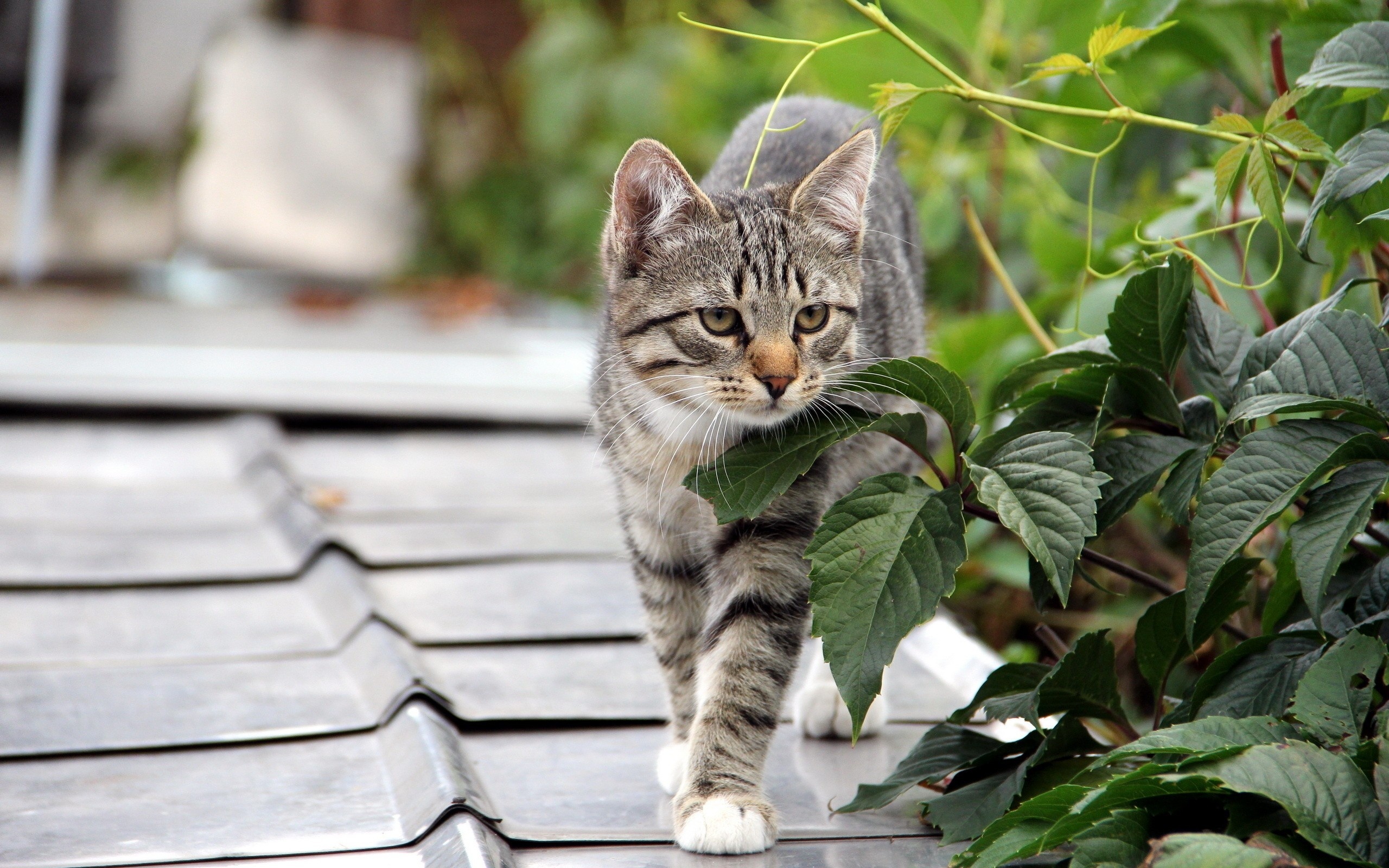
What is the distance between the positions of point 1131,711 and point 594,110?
6672mm

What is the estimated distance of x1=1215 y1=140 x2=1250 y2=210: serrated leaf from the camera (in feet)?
4.93

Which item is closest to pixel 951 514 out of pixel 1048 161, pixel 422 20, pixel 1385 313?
pixel 1385 313

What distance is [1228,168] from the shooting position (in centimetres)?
151

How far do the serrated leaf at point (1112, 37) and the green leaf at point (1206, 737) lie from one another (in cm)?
83

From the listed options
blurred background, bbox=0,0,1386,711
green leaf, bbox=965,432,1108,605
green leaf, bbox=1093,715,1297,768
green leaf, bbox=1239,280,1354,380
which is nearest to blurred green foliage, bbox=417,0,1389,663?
blurred background, bbox=0,0,1386,711

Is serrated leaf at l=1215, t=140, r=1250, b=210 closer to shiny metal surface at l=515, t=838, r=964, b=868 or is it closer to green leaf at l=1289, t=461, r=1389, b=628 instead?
green leaf at l=1289, t=461, r=1389, b=628

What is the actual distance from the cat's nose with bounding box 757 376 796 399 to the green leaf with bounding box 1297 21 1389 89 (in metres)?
0.79

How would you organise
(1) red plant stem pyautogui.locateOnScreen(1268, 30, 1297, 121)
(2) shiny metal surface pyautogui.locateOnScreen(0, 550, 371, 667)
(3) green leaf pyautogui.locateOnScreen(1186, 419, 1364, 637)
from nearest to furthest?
(3) green leaf pyautogui.locateOnScreen(1186, 419, 1364, 637) < (1) red plant stem pyautogui.locateOnScreen(1268, 30, 1297, 121) < (2) shiny metal surface pyautogui.locateOnScreen(0, 550, 371, 667)

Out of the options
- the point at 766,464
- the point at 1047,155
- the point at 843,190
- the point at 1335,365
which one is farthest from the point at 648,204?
the point at 1047,155

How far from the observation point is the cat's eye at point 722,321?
78.1 inches

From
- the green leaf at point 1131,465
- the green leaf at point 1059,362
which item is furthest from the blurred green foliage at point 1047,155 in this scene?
the green leaf at point 1131,465

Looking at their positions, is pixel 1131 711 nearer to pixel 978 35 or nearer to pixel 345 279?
pixel 978 35

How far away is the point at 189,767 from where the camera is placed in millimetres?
1838

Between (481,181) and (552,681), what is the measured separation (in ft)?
24.0
